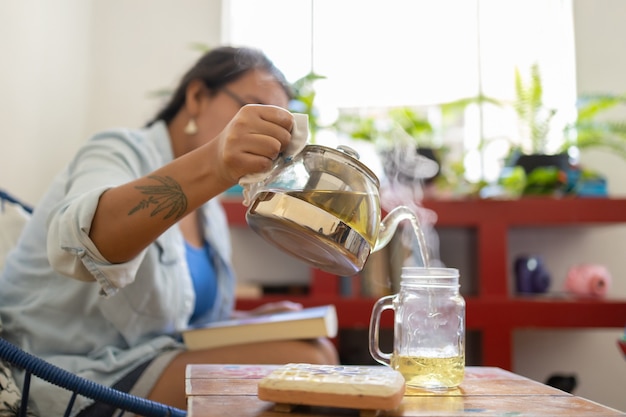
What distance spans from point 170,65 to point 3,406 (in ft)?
5.64

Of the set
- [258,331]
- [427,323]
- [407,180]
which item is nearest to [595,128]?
[407,180]

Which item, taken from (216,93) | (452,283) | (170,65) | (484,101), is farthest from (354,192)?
(170,65)

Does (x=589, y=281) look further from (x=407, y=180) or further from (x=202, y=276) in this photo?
(x=202, y=276)

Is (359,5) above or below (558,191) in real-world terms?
above

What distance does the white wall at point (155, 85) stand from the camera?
2.04m

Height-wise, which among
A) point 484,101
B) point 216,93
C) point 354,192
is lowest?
point 354,192

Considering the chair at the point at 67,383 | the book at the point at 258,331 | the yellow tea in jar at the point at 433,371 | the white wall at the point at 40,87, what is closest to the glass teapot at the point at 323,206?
the yellow tea in jar at the point at 433,371

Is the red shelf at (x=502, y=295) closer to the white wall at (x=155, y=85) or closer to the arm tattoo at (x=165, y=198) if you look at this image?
the white wall at (x=155, y=85)

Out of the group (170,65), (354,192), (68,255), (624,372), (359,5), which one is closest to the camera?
(354,192)

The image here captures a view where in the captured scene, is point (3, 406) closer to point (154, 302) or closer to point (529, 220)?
point (154, 302)

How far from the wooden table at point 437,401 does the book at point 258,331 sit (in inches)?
12.6

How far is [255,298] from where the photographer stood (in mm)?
2057

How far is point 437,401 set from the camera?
68 centimetres

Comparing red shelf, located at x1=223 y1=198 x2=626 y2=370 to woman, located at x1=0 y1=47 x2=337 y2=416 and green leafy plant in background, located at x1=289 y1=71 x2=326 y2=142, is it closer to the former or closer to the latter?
green leafy plant in background, located at x1=289 y1=71 x2=326 y2=142
